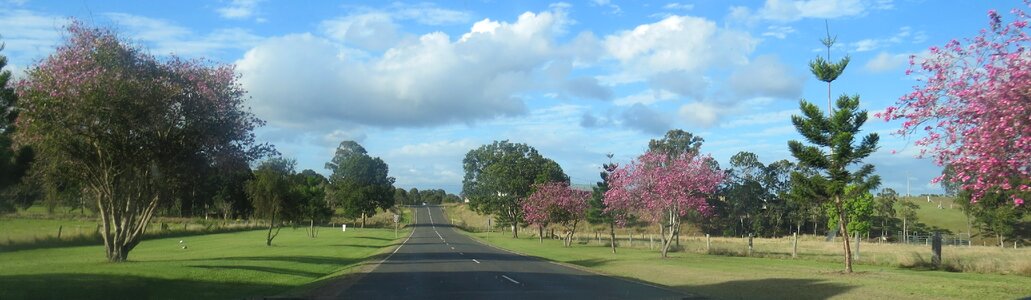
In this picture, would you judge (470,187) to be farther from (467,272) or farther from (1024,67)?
(1024,67)

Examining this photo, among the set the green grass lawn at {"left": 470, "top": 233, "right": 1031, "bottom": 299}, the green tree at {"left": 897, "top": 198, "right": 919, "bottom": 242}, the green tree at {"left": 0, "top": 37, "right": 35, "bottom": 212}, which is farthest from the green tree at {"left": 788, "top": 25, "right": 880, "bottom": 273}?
the green tree at {"left": 897, "top": 198, "right": 919, "bottom": 242}

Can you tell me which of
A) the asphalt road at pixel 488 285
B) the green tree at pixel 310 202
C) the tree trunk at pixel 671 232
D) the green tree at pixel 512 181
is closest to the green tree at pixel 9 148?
the asphalt road at pixel 488 285

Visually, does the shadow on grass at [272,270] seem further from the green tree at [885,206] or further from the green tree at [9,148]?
the green tree at [885,206]

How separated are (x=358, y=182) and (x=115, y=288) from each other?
377ft

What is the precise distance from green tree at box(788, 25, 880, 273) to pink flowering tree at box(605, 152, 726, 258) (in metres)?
12.0

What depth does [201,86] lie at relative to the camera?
82.8 ft

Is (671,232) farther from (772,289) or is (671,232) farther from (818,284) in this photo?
(772,289)

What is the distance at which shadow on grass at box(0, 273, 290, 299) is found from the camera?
16.0 meters

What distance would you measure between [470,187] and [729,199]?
40.9 meters

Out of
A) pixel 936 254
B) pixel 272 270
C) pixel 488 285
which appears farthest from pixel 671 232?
pixel 272 270

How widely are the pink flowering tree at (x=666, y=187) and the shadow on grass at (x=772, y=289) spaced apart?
51.2 ft

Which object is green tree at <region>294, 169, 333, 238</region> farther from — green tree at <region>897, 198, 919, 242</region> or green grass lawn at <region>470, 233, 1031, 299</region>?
green tree at <region>897, 198, 919, 242</region>

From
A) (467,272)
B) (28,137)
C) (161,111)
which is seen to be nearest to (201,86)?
Answer: (161,111)

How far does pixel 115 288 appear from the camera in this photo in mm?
17469
